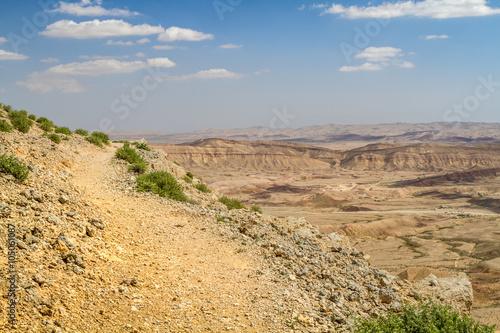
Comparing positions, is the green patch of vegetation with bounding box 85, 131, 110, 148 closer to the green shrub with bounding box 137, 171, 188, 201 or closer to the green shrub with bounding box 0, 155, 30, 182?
the green shrub with bounding box 137, 171, 188, 201

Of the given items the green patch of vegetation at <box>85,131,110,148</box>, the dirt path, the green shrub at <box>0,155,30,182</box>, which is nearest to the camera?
the dirt path

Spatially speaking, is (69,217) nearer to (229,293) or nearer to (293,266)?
(229,293)

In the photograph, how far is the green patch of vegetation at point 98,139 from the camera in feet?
66.7

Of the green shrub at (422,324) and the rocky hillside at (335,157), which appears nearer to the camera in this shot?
the green shrub at (422,324)

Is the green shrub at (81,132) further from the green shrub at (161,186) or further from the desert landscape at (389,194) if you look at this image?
the desert landscape at (389,194)

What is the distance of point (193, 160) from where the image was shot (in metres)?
120

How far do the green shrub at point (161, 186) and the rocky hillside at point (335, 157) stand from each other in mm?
103936

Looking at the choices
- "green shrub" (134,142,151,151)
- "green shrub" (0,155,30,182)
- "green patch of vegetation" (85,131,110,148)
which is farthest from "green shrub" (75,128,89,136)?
"green shrub" (0,155,30,182)

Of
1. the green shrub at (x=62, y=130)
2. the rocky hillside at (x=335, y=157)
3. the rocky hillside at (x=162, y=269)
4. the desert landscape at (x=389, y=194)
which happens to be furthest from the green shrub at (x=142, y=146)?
the rocky hillside at (x=335, y=157)

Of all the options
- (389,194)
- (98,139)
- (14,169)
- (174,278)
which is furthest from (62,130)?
(389,194)

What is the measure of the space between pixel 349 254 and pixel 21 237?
9.09 metres

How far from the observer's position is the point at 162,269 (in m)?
7.06

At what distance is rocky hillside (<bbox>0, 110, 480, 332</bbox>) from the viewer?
5168mm

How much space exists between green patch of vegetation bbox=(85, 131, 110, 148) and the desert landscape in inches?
971
